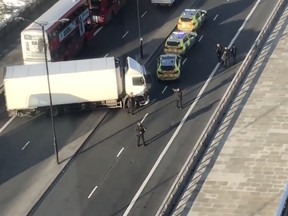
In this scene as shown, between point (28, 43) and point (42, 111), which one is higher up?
point (28, 43)

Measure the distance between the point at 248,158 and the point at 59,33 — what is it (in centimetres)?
2123

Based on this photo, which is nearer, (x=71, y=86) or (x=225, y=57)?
(x=71, y=86)

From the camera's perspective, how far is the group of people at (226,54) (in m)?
51.4

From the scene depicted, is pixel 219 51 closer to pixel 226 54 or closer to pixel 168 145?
pixel 226 54

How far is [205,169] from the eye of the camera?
115ft

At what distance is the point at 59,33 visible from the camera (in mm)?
52656

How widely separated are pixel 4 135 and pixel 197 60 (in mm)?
16141

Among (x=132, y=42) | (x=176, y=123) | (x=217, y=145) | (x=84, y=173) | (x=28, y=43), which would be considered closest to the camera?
(x=217, y=145)

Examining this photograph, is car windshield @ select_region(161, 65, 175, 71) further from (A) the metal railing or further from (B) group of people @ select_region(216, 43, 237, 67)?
(A) the metal railing

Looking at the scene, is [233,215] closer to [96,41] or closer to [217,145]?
[217,145]

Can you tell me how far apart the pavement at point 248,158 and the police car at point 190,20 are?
39.0ft

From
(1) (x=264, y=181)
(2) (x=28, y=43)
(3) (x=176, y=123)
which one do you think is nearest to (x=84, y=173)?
(3) (x=176, y=123)

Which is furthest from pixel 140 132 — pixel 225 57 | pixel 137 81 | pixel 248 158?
pixel 225 57

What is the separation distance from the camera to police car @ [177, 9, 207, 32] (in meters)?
57.8
